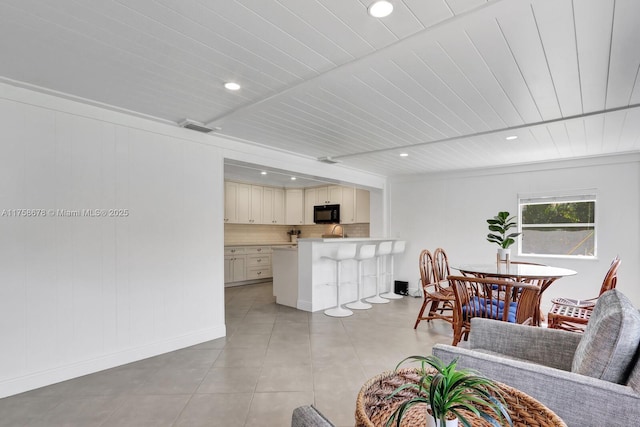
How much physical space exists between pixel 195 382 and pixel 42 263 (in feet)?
5.05

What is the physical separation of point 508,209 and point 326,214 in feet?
12.2

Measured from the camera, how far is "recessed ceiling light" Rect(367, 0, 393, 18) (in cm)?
154

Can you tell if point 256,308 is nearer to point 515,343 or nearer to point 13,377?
point 13,377

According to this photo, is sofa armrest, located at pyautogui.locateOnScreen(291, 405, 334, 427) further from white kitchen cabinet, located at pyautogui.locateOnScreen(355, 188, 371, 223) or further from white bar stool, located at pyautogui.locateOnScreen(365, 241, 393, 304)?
white kitchen cabinet, located at pyautogui.locateOnScreen(355, 188, 371, 223)

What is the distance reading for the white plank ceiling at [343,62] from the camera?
1.62 metres

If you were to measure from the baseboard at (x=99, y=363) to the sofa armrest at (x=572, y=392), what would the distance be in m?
2.93

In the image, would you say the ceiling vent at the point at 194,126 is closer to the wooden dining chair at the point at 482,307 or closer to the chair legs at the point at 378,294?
the wooden dining chair at the point at 482,307

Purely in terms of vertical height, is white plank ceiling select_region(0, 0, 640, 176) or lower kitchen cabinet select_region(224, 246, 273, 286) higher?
white plank ceiling select_region(0, 0, 640, 176)

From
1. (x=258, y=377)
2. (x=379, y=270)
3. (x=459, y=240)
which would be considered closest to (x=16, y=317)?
(x=258, y=377)

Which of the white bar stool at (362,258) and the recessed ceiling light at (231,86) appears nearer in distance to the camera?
the recessed ceiling light at (231,86)

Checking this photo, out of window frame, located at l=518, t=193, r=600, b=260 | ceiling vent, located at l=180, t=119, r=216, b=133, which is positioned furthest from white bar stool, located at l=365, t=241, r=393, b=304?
ceiling vent, located at l=180, t=119, r=216, b=133

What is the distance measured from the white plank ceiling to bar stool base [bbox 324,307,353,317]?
258 cm

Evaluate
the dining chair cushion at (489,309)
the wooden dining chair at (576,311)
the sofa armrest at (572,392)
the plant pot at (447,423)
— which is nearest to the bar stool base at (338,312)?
the dining chair cushion at (489,309)

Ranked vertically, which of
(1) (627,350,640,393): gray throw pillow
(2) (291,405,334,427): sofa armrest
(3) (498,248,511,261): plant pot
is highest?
(3) (498,248,511,261): plant pot
